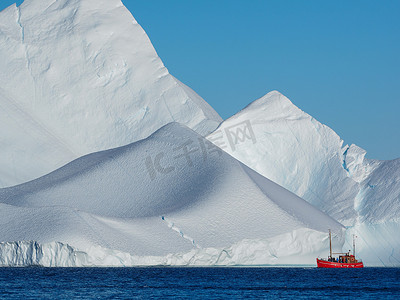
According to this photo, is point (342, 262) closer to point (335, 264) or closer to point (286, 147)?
point (335, 264)

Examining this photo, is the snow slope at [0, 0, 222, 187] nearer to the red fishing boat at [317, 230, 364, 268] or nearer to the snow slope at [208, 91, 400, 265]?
the snow slope at [208, 91, 400, 265]

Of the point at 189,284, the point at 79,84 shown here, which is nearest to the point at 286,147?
the point at 79,84

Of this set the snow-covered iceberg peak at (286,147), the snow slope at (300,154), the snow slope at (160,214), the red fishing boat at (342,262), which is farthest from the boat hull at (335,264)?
the snow-covered iceberg peak at (286,147)

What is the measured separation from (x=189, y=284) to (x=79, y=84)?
103 feet

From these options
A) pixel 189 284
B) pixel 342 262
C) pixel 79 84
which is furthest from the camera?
pixel 79 84

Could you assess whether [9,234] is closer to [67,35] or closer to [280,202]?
[280,202]

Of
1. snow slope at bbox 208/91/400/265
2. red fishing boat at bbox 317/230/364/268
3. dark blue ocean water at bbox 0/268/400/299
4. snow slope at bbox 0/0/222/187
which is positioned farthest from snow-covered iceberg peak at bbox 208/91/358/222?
dark blue ocean water at bbox 0/268/400/299

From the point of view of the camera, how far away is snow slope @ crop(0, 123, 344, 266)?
4097 centimetres

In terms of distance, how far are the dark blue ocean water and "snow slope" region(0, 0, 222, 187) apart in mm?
20668

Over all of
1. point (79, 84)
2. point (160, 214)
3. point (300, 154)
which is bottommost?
point (160, 214)

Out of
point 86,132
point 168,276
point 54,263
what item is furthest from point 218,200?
point 86,132

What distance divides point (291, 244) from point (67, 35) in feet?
92.2

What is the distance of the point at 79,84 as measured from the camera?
6438cm

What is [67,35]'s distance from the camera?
65.4m
